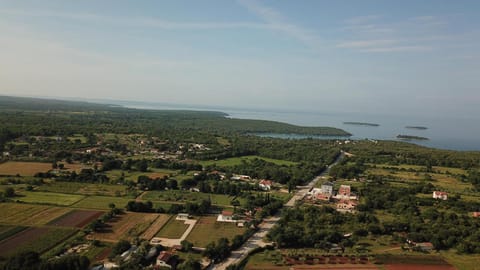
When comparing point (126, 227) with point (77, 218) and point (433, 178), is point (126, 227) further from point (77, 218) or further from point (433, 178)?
point (433, 178)

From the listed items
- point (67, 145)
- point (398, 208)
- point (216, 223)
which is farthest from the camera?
point (67, 145)

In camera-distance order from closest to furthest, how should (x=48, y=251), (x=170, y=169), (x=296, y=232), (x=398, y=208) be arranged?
1. (x=48, y=251)
2. (x=296, y=232)
3. (x=398, y=208)
4. (x=170, y=169)

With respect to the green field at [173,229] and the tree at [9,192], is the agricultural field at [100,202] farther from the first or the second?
the green field at [173,229]

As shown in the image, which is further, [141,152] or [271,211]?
[141,152]

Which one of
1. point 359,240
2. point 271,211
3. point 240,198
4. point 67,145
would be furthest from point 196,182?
point 67,145

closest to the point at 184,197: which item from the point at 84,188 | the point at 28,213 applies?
the point at 84,188

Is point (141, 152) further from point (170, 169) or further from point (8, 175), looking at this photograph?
point (8, 175)
